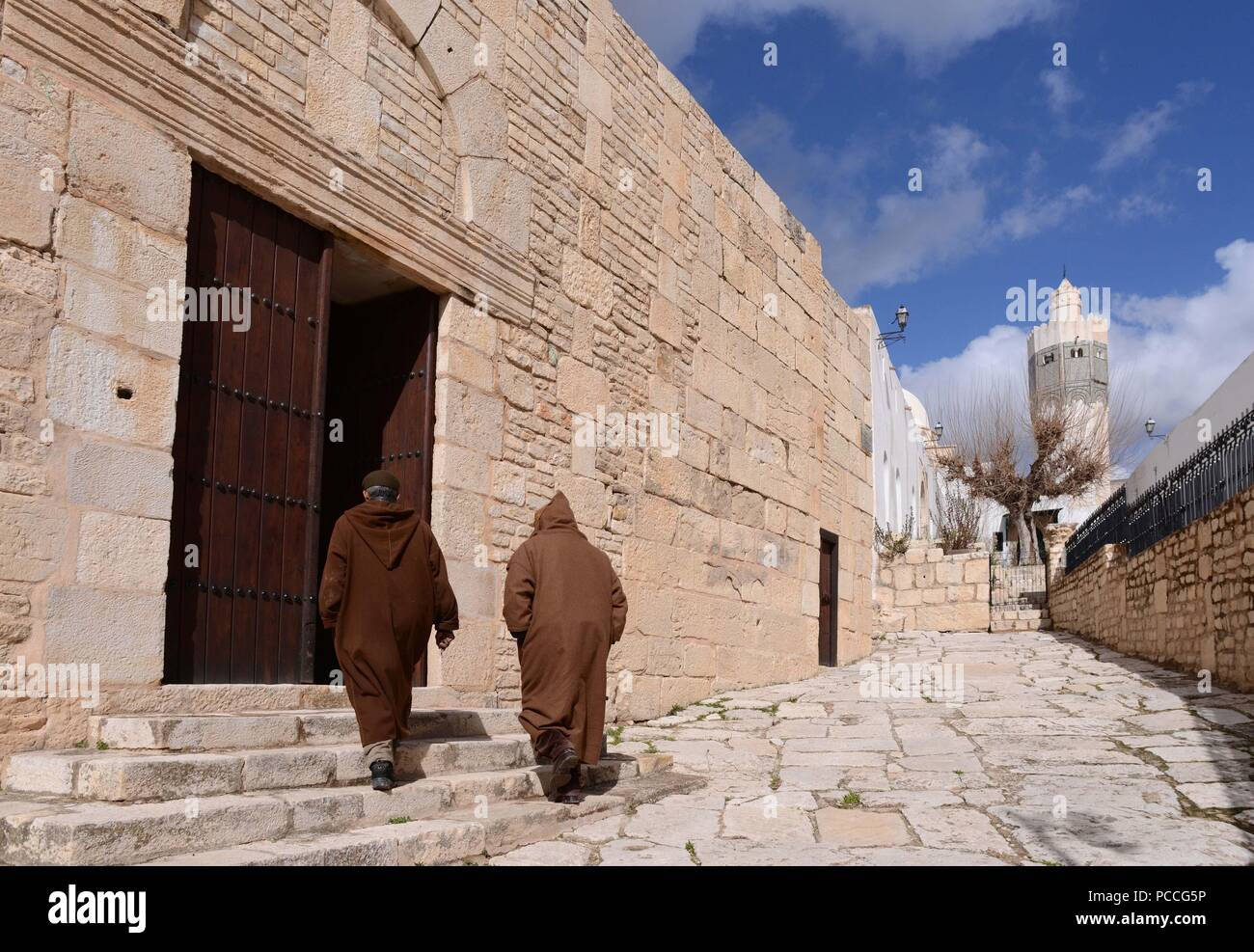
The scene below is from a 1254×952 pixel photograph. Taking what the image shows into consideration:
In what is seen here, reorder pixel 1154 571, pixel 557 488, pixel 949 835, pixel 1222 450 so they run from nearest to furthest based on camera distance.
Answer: pixel 949 835, pixel 557 488, pixel 1222 450, pixel 1154 571

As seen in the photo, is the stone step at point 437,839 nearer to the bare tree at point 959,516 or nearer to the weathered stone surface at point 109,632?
the weathered stone surface at point 109,632

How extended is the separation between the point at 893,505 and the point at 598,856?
17817 mm

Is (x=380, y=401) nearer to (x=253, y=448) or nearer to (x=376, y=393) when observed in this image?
(x=376, y=393)

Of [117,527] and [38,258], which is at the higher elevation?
[38,258]

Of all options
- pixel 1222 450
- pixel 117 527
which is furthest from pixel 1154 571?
pixel 117 527

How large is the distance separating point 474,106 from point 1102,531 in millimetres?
10983

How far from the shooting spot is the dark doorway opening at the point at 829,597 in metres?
11.9

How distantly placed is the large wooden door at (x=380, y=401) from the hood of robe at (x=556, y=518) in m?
1.01

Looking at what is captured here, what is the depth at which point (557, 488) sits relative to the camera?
7059 millimetres

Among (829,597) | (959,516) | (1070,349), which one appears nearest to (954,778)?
(829,597)

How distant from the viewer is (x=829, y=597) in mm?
12102

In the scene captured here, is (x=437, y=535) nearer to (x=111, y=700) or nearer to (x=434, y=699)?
(x=434, y=699)

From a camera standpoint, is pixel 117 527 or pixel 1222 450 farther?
pixel 1222 450

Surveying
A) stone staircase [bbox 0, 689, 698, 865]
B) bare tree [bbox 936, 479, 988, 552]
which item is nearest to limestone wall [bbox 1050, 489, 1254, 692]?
stone staircase [bbox 0, 689, 698, 865]
